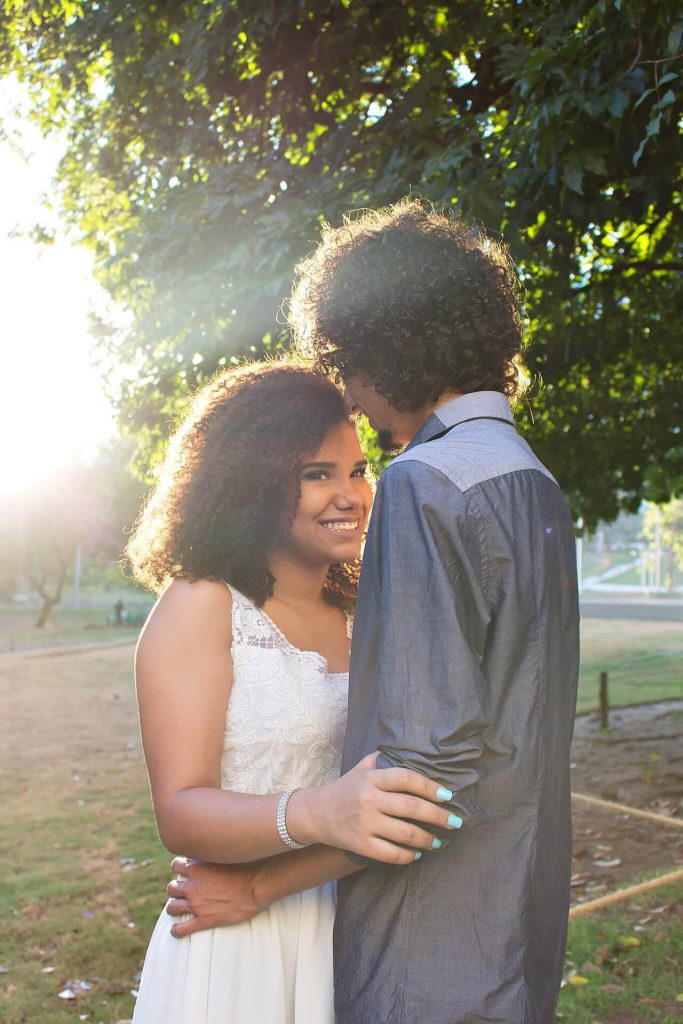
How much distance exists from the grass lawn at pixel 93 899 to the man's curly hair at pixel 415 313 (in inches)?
159

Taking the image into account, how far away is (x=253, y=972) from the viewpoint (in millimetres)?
2244

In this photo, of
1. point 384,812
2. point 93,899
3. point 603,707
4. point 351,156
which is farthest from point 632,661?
point 384,812

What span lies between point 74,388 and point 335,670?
9.71 metres

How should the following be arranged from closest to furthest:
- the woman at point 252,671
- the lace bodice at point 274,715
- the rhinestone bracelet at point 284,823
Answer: the rhinestone bracelet at point 284,823
the woman at point 252,671
the lace bodice at point 274,715

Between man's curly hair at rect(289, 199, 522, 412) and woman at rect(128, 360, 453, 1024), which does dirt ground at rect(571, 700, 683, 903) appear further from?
man's curly hair at rect(289, 199, 522, 412)

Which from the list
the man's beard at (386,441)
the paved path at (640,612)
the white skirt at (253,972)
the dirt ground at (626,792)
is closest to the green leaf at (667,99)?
the man's beard at (386,441)

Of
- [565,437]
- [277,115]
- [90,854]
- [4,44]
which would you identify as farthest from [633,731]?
[4,44]

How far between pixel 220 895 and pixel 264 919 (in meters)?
0.15

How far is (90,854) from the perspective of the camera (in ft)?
27.5

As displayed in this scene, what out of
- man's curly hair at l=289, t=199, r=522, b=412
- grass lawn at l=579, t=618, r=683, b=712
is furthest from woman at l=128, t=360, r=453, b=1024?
grass lawn at l=579, t=618, r=683, b=712

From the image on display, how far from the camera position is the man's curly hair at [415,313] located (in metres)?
1.96

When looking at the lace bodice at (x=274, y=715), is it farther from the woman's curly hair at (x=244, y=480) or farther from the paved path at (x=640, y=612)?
the paved path at (x=640, y=612)

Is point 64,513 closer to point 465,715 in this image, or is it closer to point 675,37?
point 675,37

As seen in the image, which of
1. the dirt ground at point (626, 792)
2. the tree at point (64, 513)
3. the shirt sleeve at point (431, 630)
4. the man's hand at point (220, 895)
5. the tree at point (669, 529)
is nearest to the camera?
the shirt sleeve at point (431, 630)
